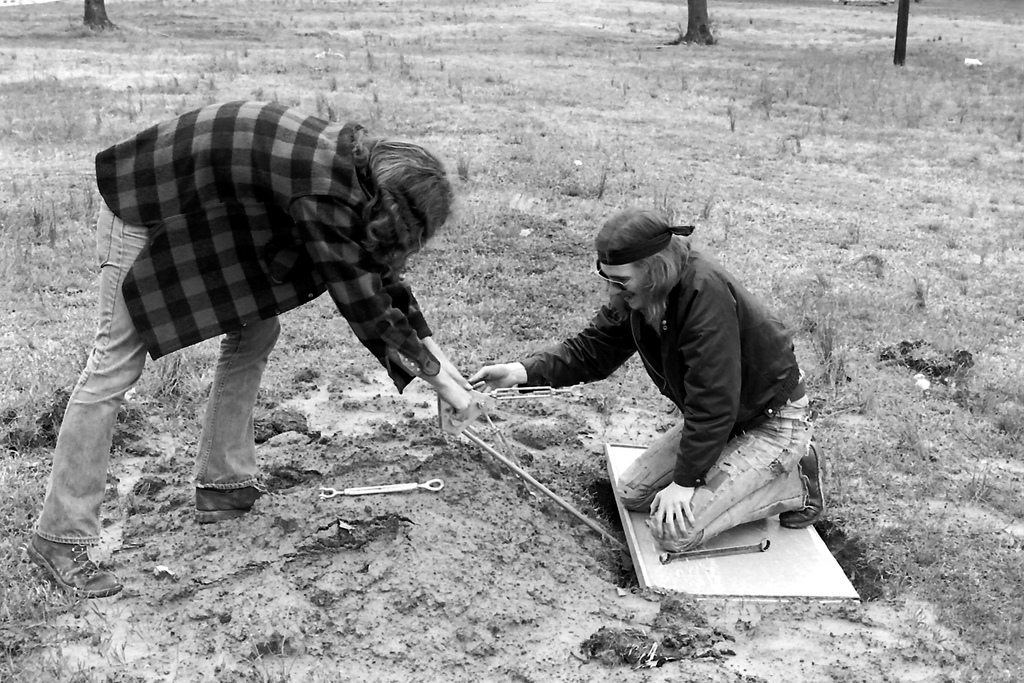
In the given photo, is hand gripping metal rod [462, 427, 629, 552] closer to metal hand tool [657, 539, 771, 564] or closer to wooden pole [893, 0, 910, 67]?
metal hand tool [657, 539, 771, 564]

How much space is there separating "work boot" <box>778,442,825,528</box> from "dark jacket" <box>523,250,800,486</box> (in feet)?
1.25

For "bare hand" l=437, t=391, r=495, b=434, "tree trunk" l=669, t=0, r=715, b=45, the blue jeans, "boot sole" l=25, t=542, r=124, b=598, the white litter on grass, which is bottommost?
"tree trunk" l=669, t=0, r=715, b=45

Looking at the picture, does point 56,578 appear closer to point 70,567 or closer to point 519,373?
point 70,567

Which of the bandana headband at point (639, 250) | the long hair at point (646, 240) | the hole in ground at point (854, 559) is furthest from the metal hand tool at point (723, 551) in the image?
the bandana headband at point (639, 250)

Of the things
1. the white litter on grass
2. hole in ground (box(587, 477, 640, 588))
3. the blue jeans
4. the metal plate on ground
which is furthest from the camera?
hole in ground (box(587, 477, 640, 588))

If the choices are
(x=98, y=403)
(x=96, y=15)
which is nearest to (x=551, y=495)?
(x=98, y=403)

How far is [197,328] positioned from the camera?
10.3 feet

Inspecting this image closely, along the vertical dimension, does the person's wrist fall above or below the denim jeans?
above

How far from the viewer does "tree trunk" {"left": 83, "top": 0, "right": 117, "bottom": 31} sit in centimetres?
2269

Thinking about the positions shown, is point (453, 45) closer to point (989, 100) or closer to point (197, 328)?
point (989, 100)

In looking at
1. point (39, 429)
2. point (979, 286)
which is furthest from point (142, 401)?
point (979, 286)

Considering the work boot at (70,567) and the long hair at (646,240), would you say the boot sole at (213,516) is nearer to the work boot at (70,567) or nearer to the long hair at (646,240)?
the work boot at (70,567)

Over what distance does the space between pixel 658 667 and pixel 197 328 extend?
1.80 metres

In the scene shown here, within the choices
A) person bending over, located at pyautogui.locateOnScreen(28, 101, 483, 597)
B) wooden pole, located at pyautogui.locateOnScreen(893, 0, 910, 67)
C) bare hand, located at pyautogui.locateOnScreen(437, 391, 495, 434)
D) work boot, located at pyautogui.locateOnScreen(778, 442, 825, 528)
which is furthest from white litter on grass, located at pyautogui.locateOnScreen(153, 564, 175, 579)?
wooden pole, located at pyautogui.locateOnScreen(893, 0, 910, 67)
